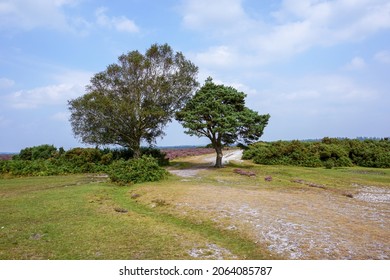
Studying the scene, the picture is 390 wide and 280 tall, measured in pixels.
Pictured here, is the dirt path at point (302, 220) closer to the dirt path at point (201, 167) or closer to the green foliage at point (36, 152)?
the dirt path at point (201, 167)

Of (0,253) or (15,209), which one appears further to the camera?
(15,209)

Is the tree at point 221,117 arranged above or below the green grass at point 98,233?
above

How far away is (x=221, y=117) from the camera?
99.9ft

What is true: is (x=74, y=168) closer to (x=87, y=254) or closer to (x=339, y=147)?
(x=87, y=254)

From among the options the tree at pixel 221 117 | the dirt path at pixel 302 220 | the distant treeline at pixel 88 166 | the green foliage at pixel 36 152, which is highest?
the tree at pixel 221 117

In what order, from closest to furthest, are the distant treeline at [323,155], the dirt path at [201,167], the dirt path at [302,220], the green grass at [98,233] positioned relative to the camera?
1. the green grass at [98,233]
2. the dirt path at [302,220]
3. the dirt path at [201,167]
4. the distant treeline at [323,155]

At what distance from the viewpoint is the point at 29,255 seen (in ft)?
25.7

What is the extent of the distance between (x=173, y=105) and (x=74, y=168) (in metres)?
14.1

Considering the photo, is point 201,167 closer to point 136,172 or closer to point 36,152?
point 136,172

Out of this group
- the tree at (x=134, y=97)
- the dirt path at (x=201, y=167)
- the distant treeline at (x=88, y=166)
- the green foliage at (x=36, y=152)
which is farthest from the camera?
the green foliage at (x=36, y=152)

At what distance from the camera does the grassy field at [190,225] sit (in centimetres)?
805

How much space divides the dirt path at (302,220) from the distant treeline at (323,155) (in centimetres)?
2190

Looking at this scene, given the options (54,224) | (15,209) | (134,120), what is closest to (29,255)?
(54,224)

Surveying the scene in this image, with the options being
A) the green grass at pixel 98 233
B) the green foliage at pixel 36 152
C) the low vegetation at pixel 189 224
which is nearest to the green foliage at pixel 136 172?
the low vegetation at pixel 189 224
